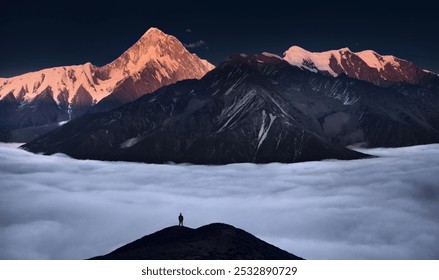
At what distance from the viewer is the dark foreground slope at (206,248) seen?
3972 centimetres

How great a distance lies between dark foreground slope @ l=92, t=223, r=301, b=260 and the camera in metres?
39.7

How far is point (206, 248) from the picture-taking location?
44.0 meters
